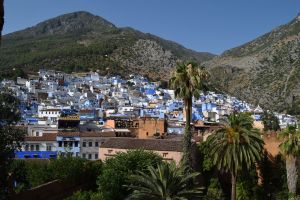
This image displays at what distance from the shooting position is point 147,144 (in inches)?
1501

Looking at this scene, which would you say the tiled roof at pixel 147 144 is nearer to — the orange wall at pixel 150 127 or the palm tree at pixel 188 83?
the palm tree at pixel 188 83

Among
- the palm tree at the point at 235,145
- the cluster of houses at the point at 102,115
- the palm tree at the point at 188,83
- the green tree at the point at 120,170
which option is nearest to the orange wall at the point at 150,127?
the cluster of houses at the point at 102,115

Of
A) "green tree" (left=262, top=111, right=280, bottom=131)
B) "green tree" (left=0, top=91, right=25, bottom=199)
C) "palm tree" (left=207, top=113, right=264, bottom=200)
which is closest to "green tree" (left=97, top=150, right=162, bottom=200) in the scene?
"palm tree" (left=207, top=113, right=264, bottom=200)

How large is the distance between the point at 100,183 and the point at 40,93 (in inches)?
3726

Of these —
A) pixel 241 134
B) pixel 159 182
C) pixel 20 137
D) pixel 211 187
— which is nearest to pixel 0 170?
pixel 20 137

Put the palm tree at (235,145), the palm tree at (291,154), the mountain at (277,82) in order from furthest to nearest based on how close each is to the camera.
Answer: the mountain at (277,82) → the palm tree at (291,154) → the palm tree at (235,145)

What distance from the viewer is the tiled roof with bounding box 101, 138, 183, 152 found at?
3643cm

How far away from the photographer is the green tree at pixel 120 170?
95.1 ft

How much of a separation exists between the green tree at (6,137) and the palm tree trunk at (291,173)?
1929 centimetres

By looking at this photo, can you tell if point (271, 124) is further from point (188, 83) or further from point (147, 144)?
point (188, 83)

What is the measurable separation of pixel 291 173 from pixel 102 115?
211 feet

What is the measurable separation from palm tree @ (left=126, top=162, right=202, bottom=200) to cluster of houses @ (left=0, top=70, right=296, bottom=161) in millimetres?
9558

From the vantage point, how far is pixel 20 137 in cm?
2222

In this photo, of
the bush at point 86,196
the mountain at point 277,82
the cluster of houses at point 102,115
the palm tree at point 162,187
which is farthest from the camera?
the mountain at point 277,82
